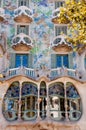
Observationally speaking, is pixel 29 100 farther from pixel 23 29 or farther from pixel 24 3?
pixel 24 3

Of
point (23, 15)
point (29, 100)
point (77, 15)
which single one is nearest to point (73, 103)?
point (29, 100)

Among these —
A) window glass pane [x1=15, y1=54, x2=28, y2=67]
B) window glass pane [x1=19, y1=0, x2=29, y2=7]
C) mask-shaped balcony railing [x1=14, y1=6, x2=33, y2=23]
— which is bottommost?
window glass pane [x1=15, y1=54, x2=28, y2=67]

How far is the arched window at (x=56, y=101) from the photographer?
73.8 ft

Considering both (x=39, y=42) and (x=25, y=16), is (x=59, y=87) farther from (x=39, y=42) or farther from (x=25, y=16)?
(x=25, y=16)

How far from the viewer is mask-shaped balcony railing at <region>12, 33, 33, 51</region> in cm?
2534

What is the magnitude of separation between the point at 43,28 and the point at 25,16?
1.81 m

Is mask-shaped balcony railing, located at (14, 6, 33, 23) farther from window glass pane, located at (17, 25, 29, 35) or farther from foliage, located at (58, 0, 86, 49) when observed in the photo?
foliage, located at (58, 0, 86, 49)

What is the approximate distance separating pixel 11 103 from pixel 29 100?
1331 millimetres

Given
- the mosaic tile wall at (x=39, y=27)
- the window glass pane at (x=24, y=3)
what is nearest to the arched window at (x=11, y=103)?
the mosaic tile wall at (x=39, y=27)

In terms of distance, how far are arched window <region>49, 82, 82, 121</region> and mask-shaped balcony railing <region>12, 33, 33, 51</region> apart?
4184mm

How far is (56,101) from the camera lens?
906 inches

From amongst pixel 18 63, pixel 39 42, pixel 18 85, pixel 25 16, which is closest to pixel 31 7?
pixel 25 16

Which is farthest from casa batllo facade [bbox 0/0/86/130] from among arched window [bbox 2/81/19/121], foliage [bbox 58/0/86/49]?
foliage [bbox 58/0/86/49]

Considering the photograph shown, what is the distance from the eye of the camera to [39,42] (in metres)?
26.1
